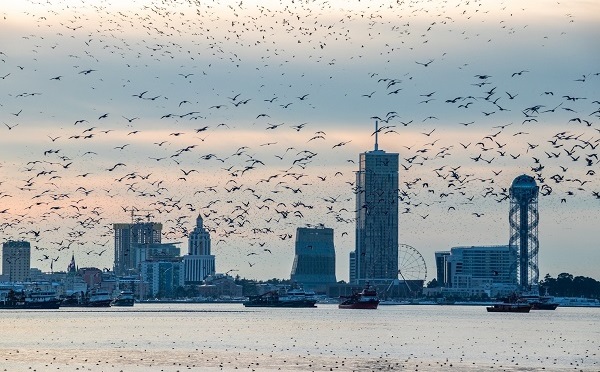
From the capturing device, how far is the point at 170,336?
175 meters

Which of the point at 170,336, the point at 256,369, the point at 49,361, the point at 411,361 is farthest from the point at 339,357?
the point at 170,336

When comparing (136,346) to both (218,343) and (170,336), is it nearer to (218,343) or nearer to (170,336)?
(218,343)

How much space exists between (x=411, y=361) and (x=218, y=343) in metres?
32.8

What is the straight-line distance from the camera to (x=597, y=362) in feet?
430

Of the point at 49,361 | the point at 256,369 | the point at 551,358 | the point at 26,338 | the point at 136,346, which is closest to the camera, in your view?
the point at 256,369

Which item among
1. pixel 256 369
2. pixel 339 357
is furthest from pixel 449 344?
pixel 256 369

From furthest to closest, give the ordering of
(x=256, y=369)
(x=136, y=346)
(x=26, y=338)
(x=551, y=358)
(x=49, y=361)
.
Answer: (x=26, y=338), (x=136, y=346), (x=551, y=358), (x=49, y=361), (x=256, y=369)

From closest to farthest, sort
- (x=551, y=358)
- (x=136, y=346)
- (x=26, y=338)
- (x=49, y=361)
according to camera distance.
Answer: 1. (x=49, y=361)
2. (x=551, y=358)
3. (x=136, y=346)
4. (x=26, y=338)

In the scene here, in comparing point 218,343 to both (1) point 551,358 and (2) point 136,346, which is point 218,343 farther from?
(1) point 551,358

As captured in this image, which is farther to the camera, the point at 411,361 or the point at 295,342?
the point at 295,342

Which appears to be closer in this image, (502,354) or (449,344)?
(502,354)

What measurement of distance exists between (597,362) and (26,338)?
67564 mm

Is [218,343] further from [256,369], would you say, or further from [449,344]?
[256,369]

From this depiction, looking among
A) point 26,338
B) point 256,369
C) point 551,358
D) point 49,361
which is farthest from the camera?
point 26,338
